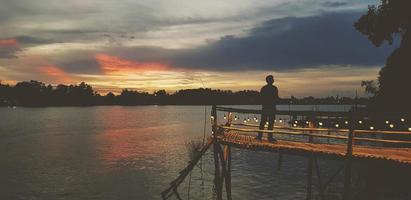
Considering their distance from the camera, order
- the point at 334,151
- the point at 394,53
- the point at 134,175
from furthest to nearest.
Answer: the point at 394,53 < the point at 134,175 < the point at 334,151

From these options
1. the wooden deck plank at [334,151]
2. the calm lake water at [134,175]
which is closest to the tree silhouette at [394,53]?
the calm lake water at [134,175]

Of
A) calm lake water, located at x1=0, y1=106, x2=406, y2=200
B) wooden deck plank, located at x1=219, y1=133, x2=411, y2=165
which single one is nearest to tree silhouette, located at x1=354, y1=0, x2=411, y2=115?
calm lake water, located at x1=0, y1=106, x2=406, y2=200

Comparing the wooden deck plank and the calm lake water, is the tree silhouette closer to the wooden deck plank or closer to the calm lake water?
the calm lake water

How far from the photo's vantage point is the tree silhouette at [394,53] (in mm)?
36531

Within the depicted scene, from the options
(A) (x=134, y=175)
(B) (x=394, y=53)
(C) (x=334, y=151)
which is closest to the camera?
(C) (x=334, y=151)

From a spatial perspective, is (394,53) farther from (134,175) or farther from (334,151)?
(334,151)

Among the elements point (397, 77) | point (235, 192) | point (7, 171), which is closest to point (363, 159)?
point (235, 192)

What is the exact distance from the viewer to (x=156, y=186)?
3164 centimetres

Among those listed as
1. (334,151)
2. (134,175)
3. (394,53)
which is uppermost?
(394,53)

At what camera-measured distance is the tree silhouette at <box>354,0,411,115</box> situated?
36.5m

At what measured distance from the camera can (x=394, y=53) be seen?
3906 cm

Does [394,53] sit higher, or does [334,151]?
[394,53]

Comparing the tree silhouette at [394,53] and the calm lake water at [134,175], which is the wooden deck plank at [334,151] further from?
the tree silhouette at [394,53]

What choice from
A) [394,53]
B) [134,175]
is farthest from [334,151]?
[394,53]
